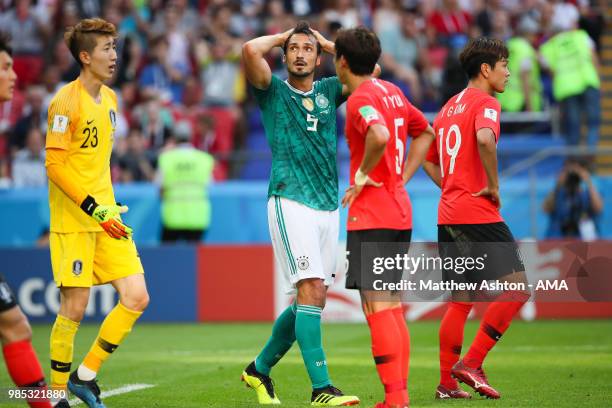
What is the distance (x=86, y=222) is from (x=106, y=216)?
0.40 metres

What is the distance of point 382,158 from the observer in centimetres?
721

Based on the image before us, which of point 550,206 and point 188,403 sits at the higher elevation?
point 550,206

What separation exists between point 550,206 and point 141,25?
894 centimetres

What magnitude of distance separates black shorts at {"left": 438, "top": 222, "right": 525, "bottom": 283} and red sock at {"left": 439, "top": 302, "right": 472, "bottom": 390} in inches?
9.8

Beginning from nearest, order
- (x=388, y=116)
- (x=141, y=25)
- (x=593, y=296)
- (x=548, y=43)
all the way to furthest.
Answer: (x=388, y=116) < (x=593, y=296) < (x=548, y=43) < (x=141, y=25)

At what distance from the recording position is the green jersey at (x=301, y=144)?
8.04m

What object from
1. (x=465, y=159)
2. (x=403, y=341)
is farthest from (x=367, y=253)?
(x=465, y=159)

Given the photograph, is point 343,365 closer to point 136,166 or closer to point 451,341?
point 451,341

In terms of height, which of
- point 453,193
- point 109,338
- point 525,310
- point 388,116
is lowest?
point 525,310

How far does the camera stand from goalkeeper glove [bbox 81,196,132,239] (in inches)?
293

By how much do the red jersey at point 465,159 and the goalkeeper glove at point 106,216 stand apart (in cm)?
248

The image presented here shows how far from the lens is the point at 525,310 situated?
15156 mm

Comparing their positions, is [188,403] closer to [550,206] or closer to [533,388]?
[533,388]

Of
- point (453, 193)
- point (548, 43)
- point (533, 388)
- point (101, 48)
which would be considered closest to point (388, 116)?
point (453, 193)
